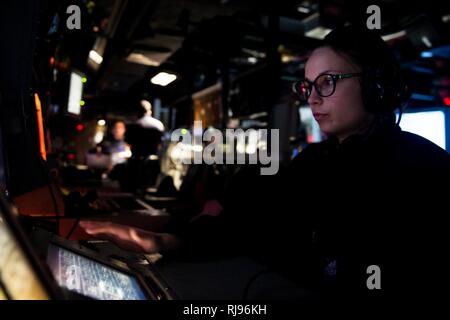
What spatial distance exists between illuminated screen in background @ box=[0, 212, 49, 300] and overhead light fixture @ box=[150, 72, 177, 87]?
4.18 ft

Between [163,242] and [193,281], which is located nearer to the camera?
[193,281]

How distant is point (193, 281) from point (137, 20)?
157 inches

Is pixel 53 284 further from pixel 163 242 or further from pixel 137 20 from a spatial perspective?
pixel 137 20

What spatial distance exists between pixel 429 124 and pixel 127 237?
42.2 inches

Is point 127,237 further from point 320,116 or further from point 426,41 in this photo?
point 426,41

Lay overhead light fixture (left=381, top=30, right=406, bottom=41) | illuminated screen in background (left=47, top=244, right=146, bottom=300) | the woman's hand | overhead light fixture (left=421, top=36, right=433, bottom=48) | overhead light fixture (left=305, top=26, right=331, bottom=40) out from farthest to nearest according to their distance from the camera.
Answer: overhead light fixture (left=305, top=26, right=331, bottom=40) → overhead light fixture (left=381, top=30, right=406, bottom=41) → overhead light fixture (left=421, top=36, right=433, bottom=48) → the woman's hand → illuminated screen in background (left=47, top=244, right=146, bottom=300)

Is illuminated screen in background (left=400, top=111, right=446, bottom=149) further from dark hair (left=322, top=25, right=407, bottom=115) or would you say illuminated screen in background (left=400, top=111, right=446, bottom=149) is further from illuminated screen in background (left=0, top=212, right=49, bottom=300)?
illuminated screen in background (left=0, top=212, right=49, bottom=300)

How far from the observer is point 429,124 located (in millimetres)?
1262

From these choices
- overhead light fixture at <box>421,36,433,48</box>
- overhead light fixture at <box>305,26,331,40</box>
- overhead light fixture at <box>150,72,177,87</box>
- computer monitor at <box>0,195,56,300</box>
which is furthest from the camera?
overhead light fixture at <box>305,26,331,40</box>

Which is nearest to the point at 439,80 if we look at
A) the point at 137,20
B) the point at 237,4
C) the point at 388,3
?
the point at 388,3

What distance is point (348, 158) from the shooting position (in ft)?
3.27

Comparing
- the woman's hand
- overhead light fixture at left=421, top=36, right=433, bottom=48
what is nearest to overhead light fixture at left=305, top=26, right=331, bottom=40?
overhead light fixture at left=421, top=36, right=433, bottom=48

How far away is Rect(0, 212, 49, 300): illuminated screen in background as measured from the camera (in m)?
0.40

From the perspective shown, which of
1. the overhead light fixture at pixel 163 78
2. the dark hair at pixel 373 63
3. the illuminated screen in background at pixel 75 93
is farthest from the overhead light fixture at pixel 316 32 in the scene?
the dark hair at pixel 373 63
